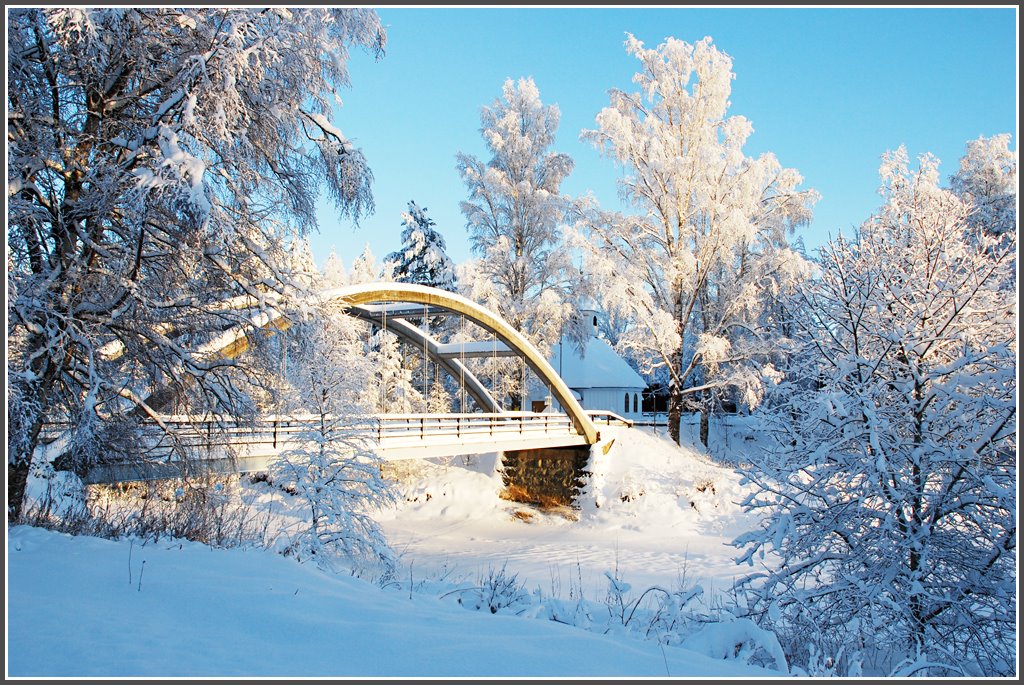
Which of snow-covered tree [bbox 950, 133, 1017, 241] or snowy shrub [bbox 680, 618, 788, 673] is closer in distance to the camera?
snowy shrub [bbox 680, 618, 788, 673]

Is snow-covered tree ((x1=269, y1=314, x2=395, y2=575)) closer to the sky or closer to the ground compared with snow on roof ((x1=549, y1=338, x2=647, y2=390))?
closer to the ground

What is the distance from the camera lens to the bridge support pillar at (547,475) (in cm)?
1856

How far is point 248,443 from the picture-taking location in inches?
391

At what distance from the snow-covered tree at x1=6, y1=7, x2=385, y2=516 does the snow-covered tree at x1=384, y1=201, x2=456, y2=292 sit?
24.7 meters

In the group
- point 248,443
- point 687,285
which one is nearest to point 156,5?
point 248,443

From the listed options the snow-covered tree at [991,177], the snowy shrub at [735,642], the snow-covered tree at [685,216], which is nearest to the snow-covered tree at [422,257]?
the snow-covered tree at [685,216]

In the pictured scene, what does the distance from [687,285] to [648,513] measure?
7.23 meters

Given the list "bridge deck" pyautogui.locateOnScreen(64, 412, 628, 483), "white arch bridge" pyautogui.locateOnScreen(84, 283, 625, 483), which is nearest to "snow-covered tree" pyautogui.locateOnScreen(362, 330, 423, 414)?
"white arch bridge" pyautogui.locateOnScreen(84, 283, 625, 483)

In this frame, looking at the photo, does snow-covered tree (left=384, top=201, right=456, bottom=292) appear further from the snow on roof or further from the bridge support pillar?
the bridge support pillar

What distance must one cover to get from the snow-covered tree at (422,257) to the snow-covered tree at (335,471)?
20973 mm

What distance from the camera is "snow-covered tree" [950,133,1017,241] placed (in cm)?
2000

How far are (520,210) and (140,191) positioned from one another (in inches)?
649

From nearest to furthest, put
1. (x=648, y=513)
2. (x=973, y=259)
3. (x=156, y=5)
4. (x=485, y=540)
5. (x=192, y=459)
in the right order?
1. (x=973, y=259)
2. (x=156, y=5)
3. (x=192, y=459)
4. (x=485, y=540)
5. (x=648, y=513)

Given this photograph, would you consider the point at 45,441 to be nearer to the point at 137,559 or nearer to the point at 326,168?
the point at 137,559
